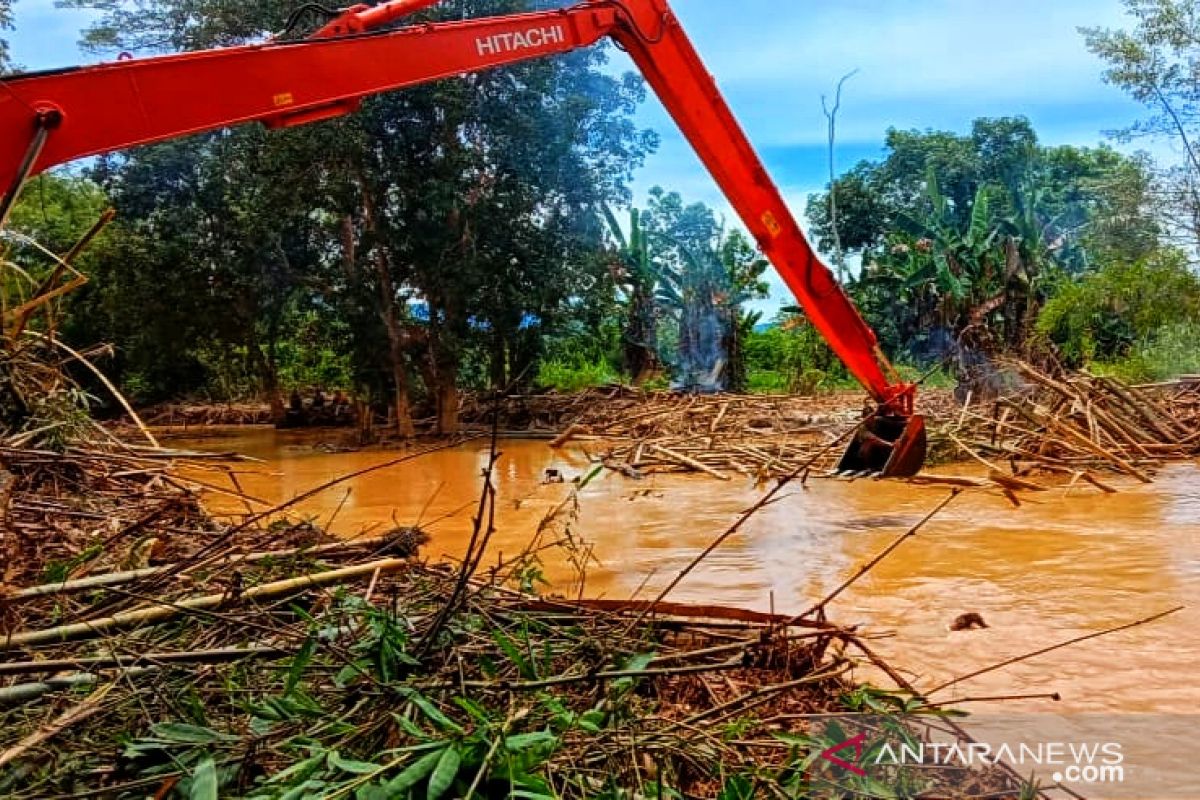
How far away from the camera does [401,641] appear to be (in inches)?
102

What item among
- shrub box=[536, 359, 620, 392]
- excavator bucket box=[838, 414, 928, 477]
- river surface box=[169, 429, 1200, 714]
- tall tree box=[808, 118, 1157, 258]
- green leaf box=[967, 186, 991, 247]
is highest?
tall tree box=[808, 118, 1157, 258]

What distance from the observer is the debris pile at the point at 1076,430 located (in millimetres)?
9695

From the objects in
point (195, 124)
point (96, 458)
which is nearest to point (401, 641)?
point (195, 124)

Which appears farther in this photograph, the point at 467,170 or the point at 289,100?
the point at 467,170

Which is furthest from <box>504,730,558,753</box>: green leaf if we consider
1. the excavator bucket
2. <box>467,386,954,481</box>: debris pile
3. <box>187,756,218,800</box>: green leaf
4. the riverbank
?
the excavator bucket

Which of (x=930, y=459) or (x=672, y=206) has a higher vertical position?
(x=672, y=206)

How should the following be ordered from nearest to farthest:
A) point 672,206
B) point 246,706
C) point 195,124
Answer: point 246,706 < point 195,124 < point 672,206

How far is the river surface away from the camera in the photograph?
12.6ft

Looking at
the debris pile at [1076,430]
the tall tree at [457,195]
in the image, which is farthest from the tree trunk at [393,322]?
the debris pile at [1076,430]

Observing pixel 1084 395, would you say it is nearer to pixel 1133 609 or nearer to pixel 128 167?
pixel 1133 609

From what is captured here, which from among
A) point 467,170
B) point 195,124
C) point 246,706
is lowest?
point 246,706

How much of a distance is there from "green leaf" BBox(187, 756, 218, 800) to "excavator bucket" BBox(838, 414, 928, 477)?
6406 millimetres

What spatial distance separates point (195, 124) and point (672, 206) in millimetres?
22579

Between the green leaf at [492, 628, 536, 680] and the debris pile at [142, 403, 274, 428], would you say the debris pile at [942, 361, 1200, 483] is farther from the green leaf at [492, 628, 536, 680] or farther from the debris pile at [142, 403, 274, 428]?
the debris pile at [142, 403, 274, 428]
